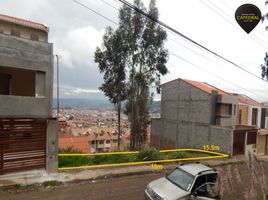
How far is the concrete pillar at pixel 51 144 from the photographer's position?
1529 centimetres

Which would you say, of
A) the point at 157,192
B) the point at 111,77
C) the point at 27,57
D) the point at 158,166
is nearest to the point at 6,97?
the point at 27,57

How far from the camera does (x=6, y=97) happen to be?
14.0 meters

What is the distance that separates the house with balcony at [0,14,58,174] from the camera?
14000mm

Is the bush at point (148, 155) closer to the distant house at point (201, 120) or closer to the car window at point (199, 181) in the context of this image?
the car window at point (199, 181)

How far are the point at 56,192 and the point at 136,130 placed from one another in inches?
931

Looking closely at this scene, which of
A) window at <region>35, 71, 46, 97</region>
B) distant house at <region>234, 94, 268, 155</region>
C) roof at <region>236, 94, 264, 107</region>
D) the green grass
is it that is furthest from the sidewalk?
roof at <region>236, 94, 264, 107</region>

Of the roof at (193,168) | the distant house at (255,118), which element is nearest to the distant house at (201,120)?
the distant house at (255,118)

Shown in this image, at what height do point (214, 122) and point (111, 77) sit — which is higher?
point (111, 77)

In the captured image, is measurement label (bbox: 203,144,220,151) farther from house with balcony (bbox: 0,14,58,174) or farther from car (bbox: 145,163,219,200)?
car (bbox: 145,163,219,200)

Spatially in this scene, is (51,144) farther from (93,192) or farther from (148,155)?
(148,155)

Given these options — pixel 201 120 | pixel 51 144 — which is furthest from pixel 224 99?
pixel 51 144

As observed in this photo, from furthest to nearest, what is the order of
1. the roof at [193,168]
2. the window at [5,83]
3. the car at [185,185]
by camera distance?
1. the window at [5,83]
2. the roof at [193,168]
3. the car at [185,185]

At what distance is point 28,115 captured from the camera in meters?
14.9

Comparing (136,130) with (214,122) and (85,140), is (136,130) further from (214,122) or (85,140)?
(85,140)
